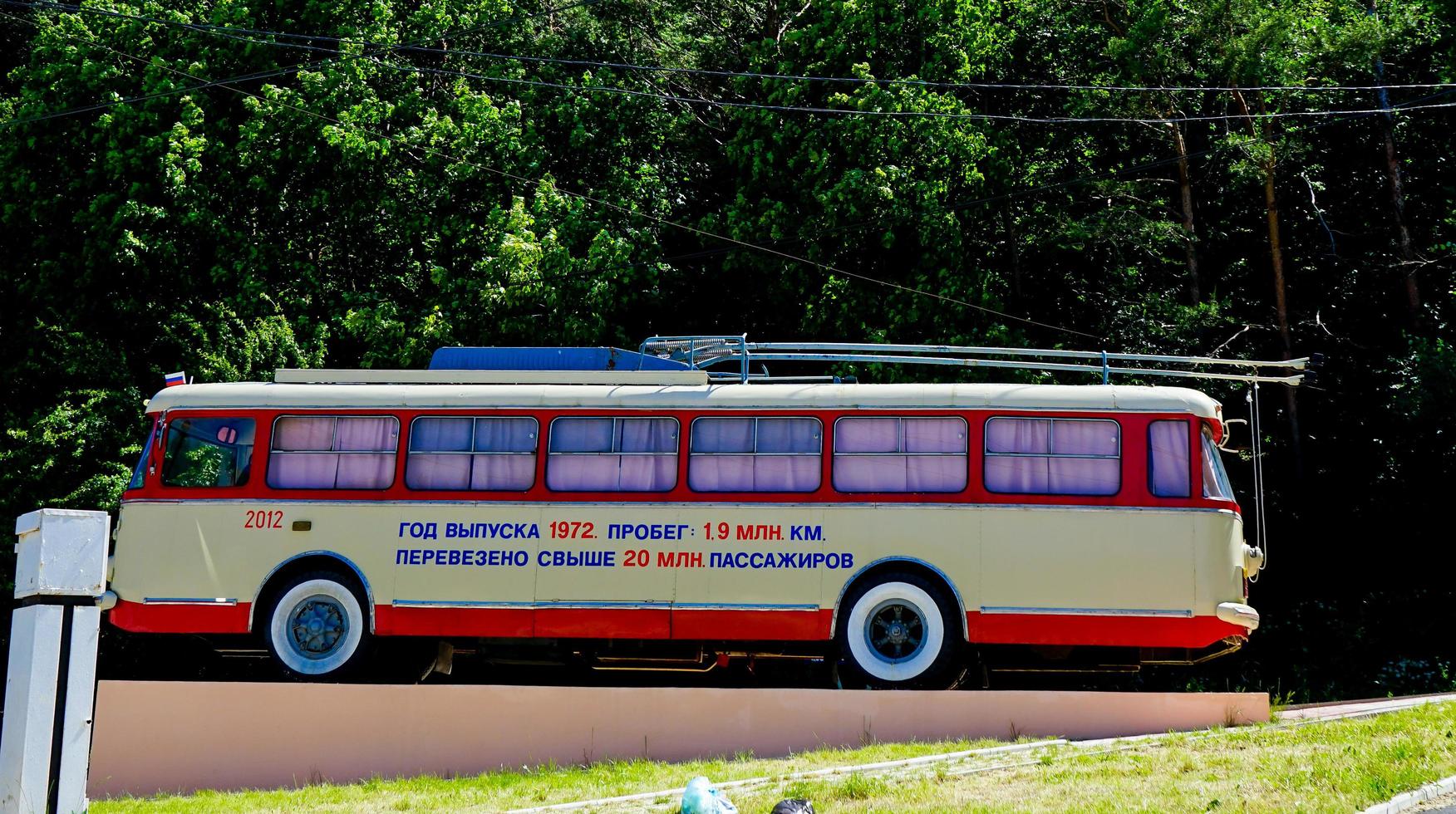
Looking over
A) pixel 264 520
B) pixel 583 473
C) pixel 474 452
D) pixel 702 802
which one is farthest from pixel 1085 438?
pixel 264 520

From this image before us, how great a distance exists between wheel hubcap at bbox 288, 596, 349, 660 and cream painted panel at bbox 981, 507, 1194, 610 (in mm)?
6668

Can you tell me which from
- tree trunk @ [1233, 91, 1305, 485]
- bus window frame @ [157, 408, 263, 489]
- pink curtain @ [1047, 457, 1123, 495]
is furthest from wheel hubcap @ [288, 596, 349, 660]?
tree trunk @ [1233, 91, 1305, 485]

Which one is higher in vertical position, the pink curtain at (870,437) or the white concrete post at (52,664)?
the pink curtain at (870,437)

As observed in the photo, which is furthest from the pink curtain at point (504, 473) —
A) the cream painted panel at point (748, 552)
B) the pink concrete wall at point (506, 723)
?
the pink concrete wall at point (506, 723)

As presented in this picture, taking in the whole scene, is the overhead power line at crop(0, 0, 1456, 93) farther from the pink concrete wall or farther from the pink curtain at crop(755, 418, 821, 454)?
the pink concrete wall

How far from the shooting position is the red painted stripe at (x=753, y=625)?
48.5 feet

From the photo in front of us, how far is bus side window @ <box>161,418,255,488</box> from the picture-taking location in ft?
51.2

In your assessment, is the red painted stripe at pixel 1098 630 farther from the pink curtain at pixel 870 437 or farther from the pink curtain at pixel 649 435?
the pink curtain at pixel 649 435

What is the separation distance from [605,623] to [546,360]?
3.12 metres

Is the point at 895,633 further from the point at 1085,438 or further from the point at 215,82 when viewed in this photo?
the point at 215,82

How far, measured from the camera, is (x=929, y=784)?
11.4 metres

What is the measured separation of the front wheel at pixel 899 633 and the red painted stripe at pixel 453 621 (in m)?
3.30

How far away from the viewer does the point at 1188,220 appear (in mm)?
26719

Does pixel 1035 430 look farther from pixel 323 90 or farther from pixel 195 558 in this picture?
pixel 323 90
